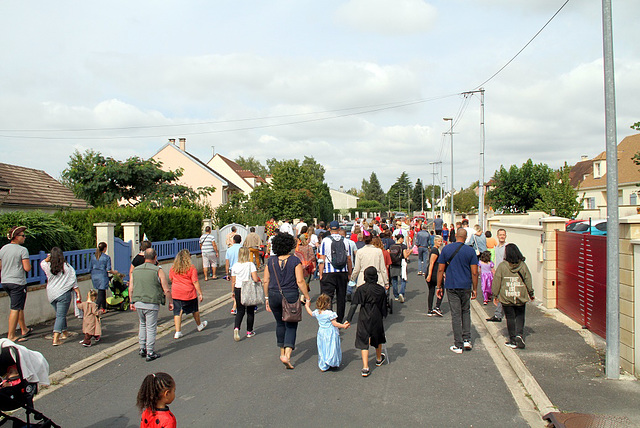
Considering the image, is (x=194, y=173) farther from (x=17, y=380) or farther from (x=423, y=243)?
(x=17, y=380)

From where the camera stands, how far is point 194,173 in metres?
45.5

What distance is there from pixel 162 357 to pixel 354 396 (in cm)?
349

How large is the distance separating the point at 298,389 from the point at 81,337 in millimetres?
5014

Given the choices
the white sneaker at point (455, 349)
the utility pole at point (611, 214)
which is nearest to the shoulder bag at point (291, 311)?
the white sneaker at point (455, 349)

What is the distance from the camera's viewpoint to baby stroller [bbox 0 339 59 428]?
436 cm

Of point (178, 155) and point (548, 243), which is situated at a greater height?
point (178, 155)

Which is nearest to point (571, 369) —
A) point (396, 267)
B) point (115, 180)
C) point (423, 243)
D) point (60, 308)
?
point (396, 267)

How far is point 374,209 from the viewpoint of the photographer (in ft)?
358

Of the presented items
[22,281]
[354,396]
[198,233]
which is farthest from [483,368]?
[198,233]

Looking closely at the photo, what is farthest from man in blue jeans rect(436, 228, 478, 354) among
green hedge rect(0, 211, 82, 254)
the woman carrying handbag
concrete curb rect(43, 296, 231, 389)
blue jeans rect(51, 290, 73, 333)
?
green hedge rect(0, 211, 82, 254)

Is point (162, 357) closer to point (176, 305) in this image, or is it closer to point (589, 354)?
Answer: point (176, 305)

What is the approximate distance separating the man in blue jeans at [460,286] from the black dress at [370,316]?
4.99 ft

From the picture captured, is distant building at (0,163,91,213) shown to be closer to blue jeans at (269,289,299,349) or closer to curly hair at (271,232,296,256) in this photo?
curly hair at (271,232,296,256)

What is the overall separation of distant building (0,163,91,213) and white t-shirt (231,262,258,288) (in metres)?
13.4
